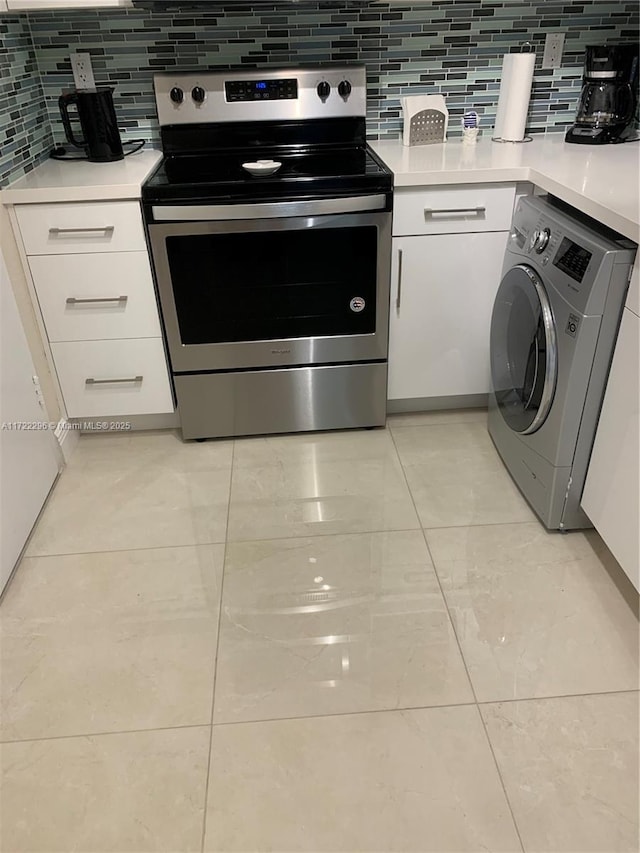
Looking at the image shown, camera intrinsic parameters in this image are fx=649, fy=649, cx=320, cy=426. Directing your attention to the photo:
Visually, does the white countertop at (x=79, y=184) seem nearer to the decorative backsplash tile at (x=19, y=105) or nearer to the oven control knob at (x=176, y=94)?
the decorative backsplash tile at (x=19, y=105)

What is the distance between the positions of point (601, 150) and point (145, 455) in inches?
74.1

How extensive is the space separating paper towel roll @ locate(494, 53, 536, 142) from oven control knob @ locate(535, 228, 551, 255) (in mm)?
807

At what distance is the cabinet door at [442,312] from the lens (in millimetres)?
2123

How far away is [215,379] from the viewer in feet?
7.35

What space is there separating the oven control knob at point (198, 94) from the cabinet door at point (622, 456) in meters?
1.62

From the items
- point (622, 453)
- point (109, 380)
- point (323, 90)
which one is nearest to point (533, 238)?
point (622, 453)

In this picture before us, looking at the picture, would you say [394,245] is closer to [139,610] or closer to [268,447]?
[268,447]

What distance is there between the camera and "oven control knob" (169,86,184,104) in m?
2.25

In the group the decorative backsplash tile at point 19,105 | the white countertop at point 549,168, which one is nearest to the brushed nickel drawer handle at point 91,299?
the decorative backsplash tile at point 19,105

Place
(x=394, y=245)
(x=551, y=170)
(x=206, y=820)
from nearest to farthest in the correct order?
(x=206, y=820) → (x=551, y=170) → (x=394, y=245)

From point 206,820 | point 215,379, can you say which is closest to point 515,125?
point 215,379

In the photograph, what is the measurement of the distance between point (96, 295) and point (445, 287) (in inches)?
45.2

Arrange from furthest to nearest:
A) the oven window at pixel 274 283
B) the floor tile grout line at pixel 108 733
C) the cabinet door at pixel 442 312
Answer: the cabinet door at pixel 442 312 < the oven window at pixel 274 283 < the floor tile grout line at pixel 108 733

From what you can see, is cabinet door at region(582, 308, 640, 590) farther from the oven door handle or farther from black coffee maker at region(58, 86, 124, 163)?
black coffee maker at region(58, 86, 124, 163)
